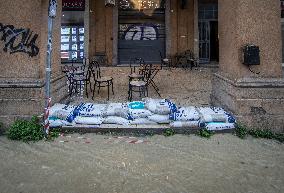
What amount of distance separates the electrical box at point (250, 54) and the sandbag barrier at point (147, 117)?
44.8 inches

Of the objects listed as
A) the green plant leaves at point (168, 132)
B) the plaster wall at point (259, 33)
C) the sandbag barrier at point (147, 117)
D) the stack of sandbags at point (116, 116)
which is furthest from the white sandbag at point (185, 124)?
the plaster wall at point (259, 33)

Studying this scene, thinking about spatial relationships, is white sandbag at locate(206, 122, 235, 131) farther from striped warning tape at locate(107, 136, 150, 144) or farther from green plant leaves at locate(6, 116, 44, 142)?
green plant leaves at locate(6, 116, 44, 142)

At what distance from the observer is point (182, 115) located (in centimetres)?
600

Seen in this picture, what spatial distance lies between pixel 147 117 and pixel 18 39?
2.99m

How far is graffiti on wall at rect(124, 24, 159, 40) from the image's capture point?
1803 centimetres

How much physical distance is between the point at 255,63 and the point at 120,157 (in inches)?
128

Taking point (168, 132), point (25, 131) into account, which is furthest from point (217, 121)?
point (25, 131)

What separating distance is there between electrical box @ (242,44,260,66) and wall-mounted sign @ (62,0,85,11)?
1334cm

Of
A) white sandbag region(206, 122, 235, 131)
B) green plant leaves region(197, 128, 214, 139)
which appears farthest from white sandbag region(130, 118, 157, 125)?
white sandbag region(206, 122, 235, 131)

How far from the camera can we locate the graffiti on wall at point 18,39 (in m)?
5.88

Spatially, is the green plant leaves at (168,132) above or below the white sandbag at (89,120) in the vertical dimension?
below

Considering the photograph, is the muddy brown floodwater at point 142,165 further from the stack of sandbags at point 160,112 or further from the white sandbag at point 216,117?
the stack of sandbags at point 160,112

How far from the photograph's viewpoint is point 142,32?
59.6ft

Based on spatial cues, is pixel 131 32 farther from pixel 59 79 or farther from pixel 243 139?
pixel 243 139
